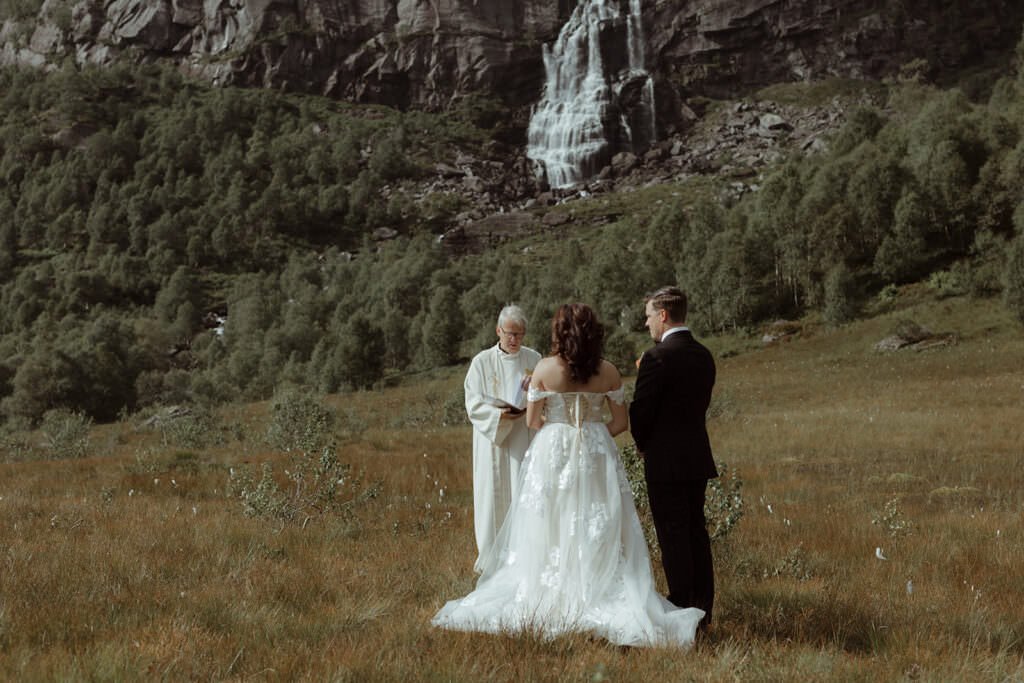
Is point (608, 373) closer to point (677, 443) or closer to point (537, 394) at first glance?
point (537, 394)

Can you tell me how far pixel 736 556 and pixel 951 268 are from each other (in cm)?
6109

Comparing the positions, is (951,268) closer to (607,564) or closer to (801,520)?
(801,520)

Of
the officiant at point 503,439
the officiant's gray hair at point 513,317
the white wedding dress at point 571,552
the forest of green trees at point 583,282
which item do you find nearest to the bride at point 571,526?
the white wedding dress at point 571,552

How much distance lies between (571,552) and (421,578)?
2458mm

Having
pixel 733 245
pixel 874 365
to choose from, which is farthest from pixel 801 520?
pixel 733 245

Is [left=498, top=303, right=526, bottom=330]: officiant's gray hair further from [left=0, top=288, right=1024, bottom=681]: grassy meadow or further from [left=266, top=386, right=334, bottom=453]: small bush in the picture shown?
[left=266, top=386, right=334, bottom=453]: small bush

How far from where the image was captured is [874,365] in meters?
45.5

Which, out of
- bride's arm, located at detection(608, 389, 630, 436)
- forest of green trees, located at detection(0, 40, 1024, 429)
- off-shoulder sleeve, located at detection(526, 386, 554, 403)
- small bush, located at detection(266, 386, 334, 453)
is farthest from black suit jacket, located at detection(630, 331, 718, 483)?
forest of green trees, located at detection(0, 40, 1024, 429)

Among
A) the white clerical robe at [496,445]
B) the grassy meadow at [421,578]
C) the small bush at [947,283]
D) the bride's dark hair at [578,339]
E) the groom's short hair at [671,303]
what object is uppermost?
the small bush at [947,283]

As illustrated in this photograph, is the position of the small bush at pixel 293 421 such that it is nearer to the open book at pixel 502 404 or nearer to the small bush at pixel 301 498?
the small bush at pixel 301 498

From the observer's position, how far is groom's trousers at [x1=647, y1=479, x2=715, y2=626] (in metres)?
6.25

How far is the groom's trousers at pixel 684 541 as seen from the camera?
6246 mm

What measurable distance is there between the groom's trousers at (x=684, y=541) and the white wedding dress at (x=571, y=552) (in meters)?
0.19

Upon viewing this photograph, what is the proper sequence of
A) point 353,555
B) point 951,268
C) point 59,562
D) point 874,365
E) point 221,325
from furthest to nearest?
point 221,325 < point 951,268 < point 874,365 < point 353,555 < point 59,562
